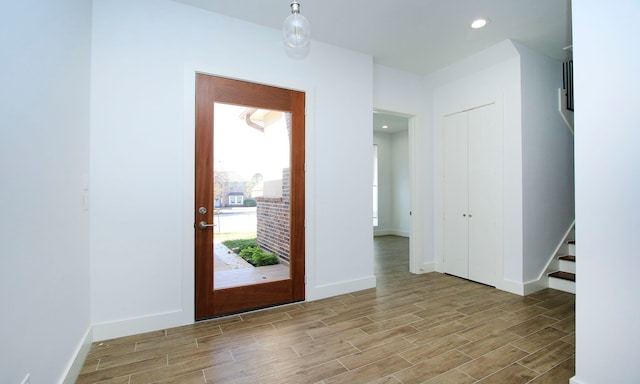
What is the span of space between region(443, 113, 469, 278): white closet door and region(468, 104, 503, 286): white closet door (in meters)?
0.09

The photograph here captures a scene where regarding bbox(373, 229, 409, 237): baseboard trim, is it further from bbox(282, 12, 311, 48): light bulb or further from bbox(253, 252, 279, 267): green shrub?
bbox(282, 12, 311, 48): light bulb

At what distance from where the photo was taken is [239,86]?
117 inches

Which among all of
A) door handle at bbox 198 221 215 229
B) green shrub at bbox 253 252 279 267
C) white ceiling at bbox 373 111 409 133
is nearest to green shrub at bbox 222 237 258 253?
green shrub at bbox 253 252 279 267

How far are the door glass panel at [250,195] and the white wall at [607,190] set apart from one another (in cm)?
243

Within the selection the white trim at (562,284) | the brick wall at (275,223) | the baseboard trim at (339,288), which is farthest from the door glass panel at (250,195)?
the white trim at (562,284)

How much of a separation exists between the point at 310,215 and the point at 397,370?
5.69 feet

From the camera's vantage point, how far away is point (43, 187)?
5.09 feet

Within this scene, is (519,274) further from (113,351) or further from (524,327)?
(113,351)

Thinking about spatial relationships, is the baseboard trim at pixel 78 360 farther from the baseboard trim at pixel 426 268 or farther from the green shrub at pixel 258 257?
the baseboard trim at pixel 426 268

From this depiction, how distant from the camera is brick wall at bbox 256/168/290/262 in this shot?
10.3 ft

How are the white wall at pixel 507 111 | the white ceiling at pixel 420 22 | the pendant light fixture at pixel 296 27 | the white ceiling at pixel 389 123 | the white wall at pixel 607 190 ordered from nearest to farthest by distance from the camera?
the white wall at pixel 607 190, the pendant light fixture at pixel 296 27, the white ceiling at pixel 420 22, the white wall at pixel 507 111, the white ceiling at pixel 389 123

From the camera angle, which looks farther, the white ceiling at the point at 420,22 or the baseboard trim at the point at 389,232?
the baseboard trim at the point at 389,232

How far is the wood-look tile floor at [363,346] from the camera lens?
6.41 ft

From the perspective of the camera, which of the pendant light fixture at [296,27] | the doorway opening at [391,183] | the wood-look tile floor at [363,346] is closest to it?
the pendant light fixture at [296,27]
